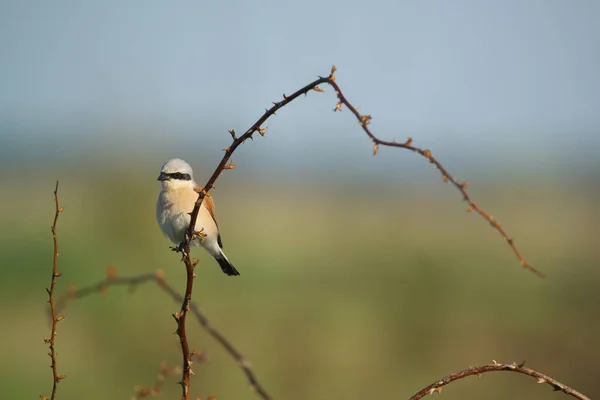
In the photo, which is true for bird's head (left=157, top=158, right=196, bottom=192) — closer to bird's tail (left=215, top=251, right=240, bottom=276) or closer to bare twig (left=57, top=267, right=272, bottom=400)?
bird's tail (left=215, top=251, right=240, bottom=276)

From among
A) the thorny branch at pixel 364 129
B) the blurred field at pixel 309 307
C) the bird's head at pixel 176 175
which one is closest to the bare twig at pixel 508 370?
the thorny branch at pixel 364 129

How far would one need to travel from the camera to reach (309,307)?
39.5 feet

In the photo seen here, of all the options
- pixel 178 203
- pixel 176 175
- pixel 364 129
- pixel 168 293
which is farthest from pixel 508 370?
pixel 178 203

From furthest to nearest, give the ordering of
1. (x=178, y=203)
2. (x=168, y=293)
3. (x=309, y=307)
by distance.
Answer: (x=309, y=307)
(x=178, y=203)
(x=168, y=293)

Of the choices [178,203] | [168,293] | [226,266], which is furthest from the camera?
[226,266]

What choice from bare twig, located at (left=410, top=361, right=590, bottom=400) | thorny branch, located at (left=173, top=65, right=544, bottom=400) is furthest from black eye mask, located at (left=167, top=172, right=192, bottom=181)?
bare twig, located at (left=410, top=361, right=590, bottom=400)

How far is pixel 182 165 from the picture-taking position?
11.2ft

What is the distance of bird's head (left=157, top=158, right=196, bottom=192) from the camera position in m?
3.42

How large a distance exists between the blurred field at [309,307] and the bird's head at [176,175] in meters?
5.30

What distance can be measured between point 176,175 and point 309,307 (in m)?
8.78

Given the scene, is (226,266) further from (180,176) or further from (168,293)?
(168,293)

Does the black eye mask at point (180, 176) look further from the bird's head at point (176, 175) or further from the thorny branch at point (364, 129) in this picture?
the thorny branch at point (364, 129)

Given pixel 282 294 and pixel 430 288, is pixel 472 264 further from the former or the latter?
pixel 282 294

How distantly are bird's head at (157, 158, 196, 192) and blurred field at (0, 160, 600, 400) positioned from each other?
5.30m
